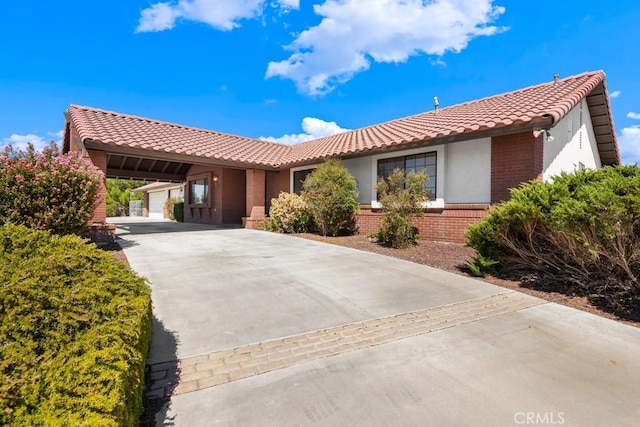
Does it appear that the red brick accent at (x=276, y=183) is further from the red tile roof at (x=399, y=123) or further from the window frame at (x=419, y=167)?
the window frame at (x=419, y=167)

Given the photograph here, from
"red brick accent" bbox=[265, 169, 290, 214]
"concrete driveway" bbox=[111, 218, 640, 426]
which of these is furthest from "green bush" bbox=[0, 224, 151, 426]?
"red brick accent" bbox=[265, 169, 290, 214]

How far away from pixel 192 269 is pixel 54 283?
425 centimetres

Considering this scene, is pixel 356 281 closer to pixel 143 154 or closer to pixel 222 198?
pixel 143 154

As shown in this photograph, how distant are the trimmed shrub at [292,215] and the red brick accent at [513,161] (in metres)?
6.39

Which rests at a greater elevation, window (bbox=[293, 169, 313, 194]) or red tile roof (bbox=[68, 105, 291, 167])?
red tile roof (bbox=[68, 105, 291, 167])

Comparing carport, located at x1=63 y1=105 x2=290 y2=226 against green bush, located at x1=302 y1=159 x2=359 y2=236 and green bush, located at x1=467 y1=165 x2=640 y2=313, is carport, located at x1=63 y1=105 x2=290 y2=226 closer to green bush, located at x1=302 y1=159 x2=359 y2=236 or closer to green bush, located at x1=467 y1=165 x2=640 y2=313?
green bush, located at x1=302 y1=159 x2=359 y2=236

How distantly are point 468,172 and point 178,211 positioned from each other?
1960 centimetres

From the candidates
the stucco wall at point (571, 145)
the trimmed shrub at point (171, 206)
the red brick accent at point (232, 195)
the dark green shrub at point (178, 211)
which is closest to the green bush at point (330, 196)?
the stucco wall at point (571, 145)

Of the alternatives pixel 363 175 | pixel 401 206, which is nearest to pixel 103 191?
pixel 363 175

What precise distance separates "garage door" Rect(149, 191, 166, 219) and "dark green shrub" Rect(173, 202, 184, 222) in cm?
796

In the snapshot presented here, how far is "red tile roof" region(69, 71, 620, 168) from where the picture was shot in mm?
8789

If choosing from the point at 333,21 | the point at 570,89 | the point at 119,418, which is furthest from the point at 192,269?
the point at 570,89

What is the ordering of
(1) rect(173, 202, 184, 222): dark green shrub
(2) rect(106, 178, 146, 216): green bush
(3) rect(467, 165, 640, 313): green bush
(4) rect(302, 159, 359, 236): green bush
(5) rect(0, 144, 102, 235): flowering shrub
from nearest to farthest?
(3) rect(467, 165, 640, 313): green bush, (5) rect(0, 144, 102, 235): flowering shrub, (4) rect(302, 159, 359, 236): green bush, (1) rect(173, 202, 184, 222): dark green shrub, (2) rect(106, 178, 146, 216): green bush

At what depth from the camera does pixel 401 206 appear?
8.91 meters
